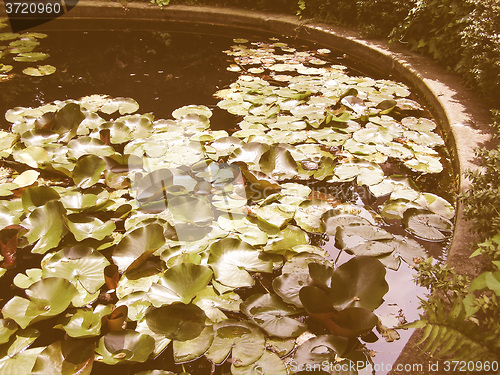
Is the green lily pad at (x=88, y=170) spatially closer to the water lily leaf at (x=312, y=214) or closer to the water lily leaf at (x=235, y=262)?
the water lily leaf at (x=235, y=262)

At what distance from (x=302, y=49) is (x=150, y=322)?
3.92 m

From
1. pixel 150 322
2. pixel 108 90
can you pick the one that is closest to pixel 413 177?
pixel 150 322

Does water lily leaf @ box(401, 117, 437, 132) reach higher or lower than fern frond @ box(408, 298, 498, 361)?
higher

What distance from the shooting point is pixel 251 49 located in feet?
15.0

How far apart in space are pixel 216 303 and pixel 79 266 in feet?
1.94

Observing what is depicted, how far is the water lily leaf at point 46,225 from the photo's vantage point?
174 cm

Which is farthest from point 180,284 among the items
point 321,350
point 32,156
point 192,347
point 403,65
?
point 403,65

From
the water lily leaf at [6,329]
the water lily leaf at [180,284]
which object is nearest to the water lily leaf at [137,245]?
the water lily leaf at [180,284]

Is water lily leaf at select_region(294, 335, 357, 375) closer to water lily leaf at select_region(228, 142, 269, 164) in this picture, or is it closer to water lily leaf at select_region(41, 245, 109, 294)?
water lily leaf at select_region(41, 245, 109, 294)

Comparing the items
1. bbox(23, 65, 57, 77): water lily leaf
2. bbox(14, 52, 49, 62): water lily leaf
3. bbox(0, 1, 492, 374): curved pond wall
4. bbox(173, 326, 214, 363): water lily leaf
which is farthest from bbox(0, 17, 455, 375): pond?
bbox(14, 52, 49, 62): water lily leaf

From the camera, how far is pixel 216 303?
1.51 m

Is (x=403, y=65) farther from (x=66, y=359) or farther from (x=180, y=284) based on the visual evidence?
(x=66, y=359)

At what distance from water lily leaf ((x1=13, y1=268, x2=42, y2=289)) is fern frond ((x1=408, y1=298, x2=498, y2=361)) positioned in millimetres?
1411

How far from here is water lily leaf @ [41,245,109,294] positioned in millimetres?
1565
